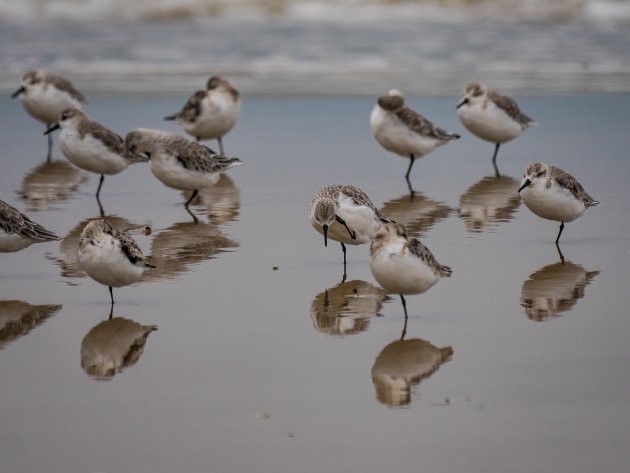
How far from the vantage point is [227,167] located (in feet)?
43.7

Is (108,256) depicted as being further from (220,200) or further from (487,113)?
(487,113)

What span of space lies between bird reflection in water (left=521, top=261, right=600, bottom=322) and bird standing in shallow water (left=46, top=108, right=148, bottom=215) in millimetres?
5155

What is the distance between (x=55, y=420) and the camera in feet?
21.5

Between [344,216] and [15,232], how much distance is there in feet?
8.84

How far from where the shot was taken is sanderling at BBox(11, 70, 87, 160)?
55.8 ft

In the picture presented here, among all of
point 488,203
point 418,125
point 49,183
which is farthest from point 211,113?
point 488,203

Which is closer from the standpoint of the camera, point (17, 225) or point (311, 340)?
point (311, 340)

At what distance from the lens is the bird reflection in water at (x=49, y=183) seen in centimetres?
1319

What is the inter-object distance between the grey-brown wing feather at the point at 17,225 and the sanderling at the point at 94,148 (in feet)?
11.0

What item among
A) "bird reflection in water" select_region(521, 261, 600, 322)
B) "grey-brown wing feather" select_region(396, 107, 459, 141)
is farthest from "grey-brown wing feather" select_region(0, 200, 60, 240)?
"grey-brown wing feather" select_region(396, 107, 459, 141)

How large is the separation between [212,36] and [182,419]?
23936 millimetres

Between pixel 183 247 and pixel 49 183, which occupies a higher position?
pixel 49 183

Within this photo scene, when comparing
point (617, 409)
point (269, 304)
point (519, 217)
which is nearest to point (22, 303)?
point (269, 304)

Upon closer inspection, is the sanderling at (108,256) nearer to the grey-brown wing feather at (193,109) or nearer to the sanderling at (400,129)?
the sanderling at (400,129)
